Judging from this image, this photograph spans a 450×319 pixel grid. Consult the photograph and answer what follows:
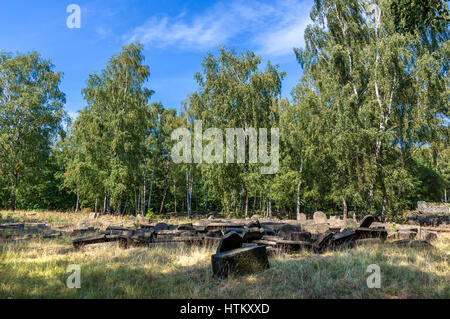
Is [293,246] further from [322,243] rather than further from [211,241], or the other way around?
[211,241]

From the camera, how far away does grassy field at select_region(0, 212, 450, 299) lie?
4305 millimetres

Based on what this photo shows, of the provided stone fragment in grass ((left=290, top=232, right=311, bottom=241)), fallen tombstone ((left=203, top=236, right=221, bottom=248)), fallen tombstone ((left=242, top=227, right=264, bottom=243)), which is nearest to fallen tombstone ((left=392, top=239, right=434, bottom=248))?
stone fragment in grass ((left=290, top=232, right=311, bottom=241))

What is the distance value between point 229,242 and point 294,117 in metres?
15.4

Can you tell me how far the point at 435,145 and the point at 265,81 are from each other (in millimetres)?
11907

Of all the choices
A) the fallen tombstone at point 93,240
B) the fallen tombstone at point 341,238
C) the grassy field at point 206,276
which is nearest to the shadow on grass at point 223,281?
the grassy field at point 206,276

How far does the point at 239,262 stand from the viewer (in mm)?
5242

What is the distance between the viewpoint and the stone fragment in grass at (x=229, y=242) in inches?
228

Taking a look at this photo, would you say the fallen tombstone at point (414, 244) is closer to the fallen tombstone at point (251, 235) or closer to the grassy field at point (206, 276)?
the grassy field at point (206, 276)

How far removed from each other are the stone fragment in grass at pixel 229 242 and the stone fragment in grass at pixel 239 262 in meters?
0.43

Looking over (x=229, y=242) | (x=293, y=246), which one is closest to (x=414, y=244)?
(x=293, y=246)

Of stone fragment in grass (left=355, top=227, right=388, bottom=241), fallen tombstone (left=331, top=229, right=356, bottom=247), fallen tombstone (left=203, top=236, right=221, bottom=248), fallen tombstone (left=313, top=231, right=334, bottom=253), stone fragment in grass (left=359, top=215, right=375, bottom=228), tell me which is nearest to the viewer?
fallen tombstone (left=313, top=231, right=334, bottom=253)

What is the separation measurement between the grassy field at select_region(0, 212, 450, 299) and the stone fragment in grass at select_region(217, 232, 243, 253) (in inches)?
22.3

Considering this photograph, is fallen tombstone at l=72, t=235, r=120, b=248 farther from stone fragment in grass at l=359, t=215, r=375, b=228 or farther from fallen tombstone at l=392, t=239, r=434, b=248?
fallen tombstone at l=392, t=239, r=434, b=248
